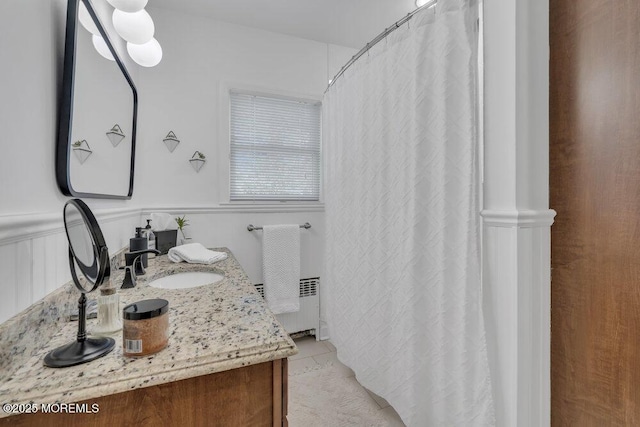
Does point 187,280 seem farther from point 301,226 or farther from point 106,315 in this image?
point 301,226

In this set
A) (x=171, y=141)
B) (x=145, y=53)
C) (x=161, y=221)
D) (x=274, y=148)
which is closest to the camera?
(x=145, y=53)

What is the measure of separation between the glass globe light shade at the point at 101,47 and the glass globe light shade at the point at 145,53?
0.79 ft

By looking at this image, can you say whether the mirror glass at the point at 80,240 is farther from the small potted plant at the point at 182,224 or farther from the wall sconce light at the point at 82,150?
the small potted plant at the point at 182,224

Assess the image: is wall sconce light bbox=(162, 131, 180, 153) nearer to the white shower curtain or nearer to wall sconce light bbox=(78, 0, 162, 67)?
wall sconce light bbox=(78, 0, 162, 67)

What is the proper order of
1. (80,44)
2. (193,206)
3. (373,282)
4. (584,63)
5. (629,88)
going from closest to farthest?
(629,88), (584,63), (80,44), (373,282), (193,206)

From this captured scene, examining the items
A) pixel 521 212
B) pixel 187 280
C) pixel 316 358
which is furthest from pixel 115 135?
pixel 316 358

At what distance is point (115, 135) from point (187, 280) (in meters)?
0.79

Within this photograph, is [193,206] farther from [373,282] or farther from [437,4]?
[437,4]

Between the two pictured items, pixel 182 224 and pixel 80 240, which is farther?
pixel 182 224

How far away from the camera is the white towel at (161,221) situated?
6.24 feet

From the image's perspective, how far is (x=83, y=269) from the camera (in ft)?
2.04

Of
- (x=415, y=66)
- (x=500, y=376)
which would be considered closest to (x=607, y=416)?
(x=500, y=376)

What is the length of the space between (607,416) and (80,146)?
1817 mm

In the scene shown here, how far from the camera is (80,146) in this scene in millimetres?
964
